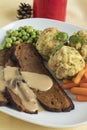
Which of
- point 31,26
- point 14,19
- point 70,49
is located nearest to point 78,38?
point 70,49

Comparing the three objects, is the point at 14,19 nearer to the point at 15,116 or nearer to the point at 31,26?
the point at 31,26

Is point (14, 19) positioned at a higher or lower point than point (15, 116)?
higher

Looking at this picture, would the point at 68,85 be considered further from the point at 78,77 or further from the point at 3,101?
the point at 3,101

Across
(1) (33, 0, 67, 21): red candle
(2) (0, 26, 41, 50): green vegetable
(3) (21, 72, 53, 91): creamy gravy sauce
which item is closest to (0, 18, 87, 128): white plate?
(3) (21, 72, 53, 91): creamy gravy sauce

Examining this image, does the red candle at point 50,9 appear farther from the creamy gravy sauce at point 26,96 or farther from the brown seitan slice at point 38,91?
the creamy gravy sauce at point 26,96

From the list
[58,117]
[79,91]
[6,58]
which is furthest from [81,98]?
[6,58]

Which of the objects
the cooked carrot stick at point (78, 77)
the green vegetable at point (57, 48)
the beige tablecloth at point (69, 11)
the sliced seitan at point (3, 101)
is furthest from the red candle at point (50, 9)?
the sliced seitan at point (3, 101)
